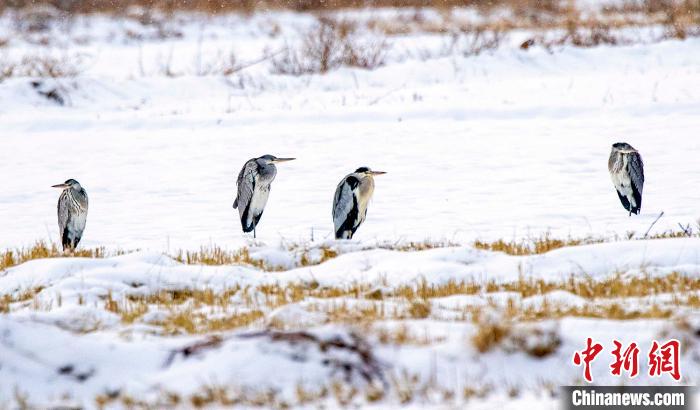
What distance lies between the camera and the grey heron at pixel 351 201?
1174 cm

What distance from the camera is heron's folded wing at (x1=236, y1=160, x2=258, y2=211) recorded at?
1284 cm

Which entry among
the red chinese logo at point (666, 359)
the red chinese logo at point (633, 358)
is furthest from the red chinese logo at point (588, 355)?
the red chinese logo at point (666, 359)

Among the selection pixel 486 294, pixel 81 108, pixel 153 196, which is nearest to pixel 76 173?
pixel 153 196

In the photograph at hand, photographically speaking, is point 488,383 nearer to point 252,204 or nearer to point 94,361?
point 94,361

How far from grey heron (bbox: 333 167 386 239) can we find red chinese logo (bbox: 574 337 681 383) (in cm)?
590

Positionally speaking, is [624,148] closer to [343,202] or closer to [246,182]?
[343,202]

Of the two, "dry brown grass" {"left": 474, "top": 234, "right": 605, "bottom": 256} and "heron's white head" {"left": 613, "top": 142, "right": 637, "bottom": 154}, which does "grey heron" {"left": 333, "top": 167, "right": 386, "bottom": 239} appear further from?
"heron's white head" {"left": 613, "top": 142, "right": 637, "bottom": 154}

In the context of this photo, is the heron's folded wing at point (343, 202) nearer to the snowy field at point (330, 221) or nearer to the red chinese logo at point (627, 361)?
the snowy field at point (330, 221)

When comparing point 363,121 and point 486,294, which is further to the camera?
point 363,121

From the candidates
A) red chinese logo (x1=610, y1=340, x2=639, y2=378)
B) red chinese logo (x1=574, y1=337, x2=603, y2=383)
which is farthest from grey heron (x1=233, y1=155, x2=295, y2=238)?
red chinese logo (x1=610, y1=340, x2=639, y2=378)

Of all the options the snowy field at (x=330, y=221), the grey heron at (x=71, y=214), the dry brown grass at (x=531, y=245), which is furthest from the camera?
the grey heron at (x=71, y=214)

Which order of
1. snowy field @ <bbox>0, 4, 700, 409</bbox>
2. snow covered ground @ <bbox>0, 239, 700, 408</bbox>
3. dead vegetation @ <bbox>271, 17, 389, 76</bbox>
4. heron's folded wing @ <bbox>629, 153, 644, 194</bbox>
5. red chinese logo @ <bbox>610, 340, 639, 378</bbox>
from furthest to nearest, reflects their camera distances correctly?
dead vegetation @ <bbox>271, 17, 389, 76</bbox>
heron's folded wing @ <bbox>629, 153, 644, 194</bbox>
snowy field @ <bbox>0, 4, 700, 409</bbox>
red chinese logo @ <bbox>610, 340, 639, 378</bbox>
snow covered ground @ <bbox>0, 239, 700, 408</bbox>

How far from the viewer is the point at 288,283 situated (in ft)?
27.7

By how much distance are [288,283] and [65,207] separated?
14.5 ft
